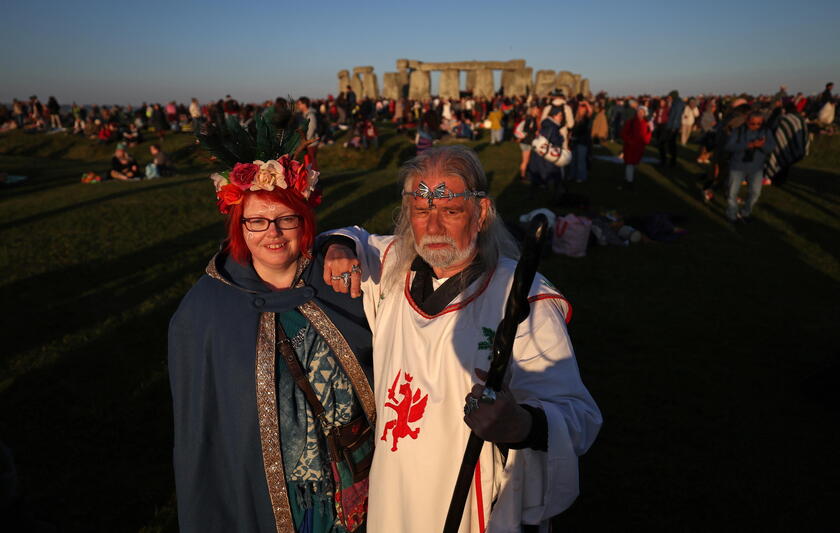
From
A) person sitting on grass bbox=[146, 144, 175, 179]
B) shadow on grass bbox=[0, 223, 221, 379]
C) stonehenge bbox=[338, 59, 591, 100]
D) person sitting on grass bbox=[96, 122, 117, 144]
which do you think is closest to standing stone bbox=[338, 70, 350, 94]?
stonehenge bbox=[338, 59, 591, 100]

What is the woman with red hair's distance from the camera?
2.07 metres

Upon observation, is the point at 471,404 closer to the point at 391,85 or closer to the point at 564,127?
the point at 564,127

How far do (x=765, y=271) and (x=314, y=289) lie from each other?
7.68 metres

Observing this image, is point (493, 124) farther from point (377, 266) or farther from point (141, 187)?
point (377, 266)

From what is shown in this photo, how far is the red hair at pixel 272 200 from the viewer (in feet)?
7.04

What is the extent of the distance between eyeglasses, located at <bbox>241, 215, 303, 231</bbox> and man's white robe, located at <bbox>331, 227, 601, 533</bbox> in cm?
68

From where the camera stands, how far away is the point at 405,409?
185cm

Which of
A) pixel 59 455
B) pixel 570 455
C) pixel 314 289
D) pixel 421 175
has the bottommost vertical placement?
pixel 59 455

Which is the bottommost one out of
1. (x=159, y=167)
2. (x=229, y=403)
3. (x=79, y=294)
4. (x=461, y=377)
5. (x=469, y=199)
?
(x=79, y=294)

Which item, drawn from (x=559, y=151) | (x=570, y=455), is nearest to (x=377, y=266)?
(x=570, y=455)

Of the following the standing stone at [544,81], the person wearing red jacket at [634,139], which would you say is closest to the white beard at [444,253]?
the person wearing red jacket at [634,139]

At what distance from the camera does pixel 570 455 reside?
158cm

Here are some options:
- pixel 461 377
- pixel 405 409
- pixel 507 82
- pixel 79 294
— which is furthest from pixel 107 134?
pixel 507 82

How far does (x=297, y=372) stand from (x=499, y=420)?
1.00 metres
